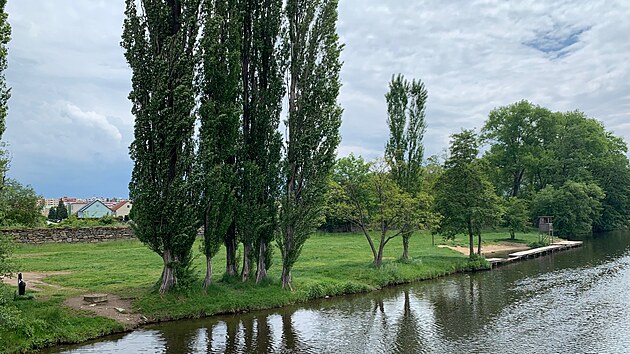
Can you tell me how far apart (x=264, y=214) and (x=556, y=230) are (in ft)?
163

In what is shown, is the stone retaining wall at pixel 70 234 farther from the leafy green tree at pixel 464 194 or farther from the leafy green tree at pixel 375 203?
the leafy green tree at pixel 464 194

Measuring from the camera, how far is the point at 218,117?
2072 centimetres

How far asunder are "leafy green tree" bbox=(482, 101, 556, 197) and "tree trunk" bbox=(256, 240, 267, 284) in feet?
180

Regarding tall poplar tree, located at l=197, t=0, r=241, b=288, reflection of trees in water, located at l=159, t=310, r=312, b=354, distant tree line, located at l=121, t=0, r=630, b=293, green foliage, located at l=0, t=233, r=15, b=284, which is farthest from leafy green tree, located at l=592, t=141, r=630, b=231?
green foliage, located at l=0, t=233, r=15, b=284

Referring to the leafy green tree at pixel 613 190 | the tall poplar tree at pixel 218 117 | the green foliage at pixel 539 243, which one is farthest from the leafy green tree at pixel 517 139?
the tall poplar tree at pixel 218 117

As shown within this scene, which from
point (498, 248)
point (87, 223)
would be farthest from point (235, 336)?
point (498, 248)

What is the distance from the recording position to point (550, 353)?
15.1 meters

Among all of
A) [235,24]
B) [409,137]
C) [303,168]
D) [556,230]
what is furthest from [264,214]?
[556,230]

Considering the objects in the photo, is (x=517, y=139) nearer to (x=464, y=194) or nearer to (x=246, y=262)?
(x=464, y=194)

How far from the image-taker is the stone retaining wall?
36584 millimetres

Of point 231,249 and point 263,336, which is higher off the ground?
point 231,249

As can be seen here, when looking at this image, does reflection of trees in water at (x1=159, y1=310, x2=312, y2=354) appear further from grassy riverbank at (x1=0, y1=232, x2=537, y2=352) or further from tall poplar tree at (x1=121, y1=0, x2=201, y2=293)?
tall poplar tree at (x1=121, y1=0, x2=201, y2=293)

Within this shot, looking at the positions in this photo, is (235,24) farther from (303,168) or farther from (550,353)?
(550,353)

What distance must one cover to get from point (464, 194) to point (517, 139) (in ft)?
138
